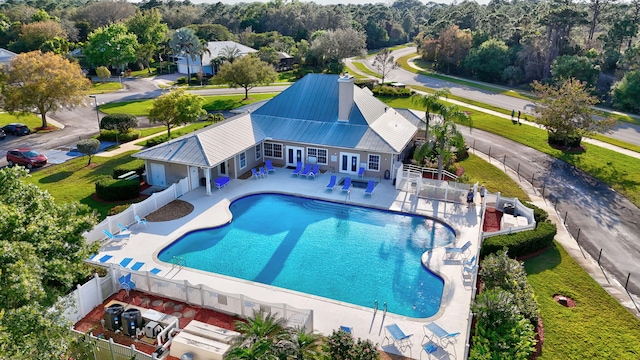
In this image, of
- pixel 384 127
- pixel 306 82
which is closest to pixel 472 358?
pixel 384 127

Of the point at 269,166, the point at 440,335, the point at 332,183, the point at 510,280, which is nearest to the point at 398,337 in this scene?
the point at 440,335

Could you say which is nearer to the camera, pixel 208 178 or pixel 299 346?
pixel 299 346

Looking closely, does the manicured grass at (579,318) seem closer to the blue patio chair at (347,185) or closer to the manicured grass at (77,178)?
the blue patio chair at (347,185)

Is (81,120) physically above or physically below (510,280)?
above

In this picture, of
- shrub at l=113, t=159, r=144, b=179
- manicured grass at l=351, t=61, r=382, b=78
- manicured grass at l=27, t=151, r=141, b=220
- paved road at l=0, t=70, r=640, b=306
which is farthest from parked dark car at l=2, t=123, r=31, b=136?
manicured grass at l=351, t=61, r=382, b=78

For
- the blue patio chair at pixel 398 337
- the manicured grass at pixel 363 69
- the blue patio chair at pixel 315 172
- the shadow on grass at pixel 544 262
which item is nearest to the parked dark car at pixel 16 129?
the blue patio chair at pixel 315 172

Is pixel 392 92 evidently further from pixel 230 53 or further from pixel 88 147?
pixel 88 147

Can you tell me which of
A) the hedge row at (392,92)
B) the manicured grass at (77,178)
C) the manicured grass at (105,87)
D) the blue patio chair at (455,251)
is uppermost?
the hedge row at (392,92)
